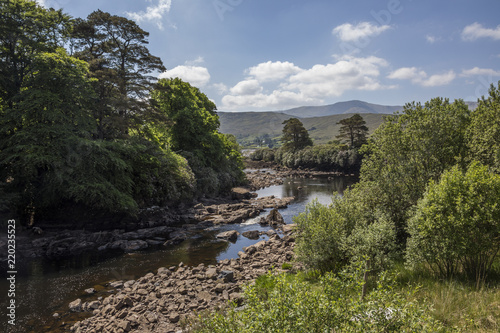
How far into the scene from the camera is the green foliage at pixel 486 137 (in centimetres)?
1405

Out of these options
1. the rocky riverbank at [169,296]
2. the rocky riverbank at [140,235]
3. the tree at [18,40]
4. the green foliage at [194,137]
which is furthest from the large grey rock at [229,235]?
the tree at [18,40]

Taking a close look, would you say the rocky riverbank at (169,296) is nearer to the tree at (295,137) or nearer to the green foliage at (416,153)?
the green foliage at (416,153)

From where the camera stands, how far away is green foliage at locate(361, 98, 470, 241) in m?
15.7

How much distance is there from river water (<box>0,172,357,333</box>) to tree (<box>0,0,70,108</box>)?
1478cm

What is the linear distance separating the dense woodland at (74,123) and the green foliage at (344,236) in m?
18.5

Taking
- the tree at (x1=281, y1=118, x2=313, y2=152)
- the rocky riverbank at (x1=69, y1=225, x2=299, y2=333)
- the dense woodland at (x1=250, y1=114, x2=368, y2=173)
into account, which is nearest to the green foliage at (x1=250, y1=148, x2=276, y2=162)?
the dense woodland at (x1=250, y1=114, x2=368, y2=173)

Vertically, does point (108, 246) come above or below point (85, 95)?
below

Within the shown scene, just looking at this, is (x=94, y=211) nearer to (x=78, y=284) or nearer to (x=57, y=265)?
(x=57, y=265)

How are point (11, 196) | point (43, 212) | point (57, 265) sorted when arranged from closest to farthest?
point (57, 265), point (11, 196), point (43, 212)

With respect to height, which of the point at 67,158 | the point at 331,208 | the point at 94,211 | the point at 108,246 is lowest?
the point at 108,246

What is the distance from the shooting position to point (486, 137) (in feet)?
47.1

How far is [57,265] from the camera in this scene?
18.7 metres

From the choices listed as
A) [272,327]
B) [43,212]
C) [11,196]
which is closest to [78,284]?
[11,196]

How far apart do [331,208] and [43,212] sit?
26004 mm
